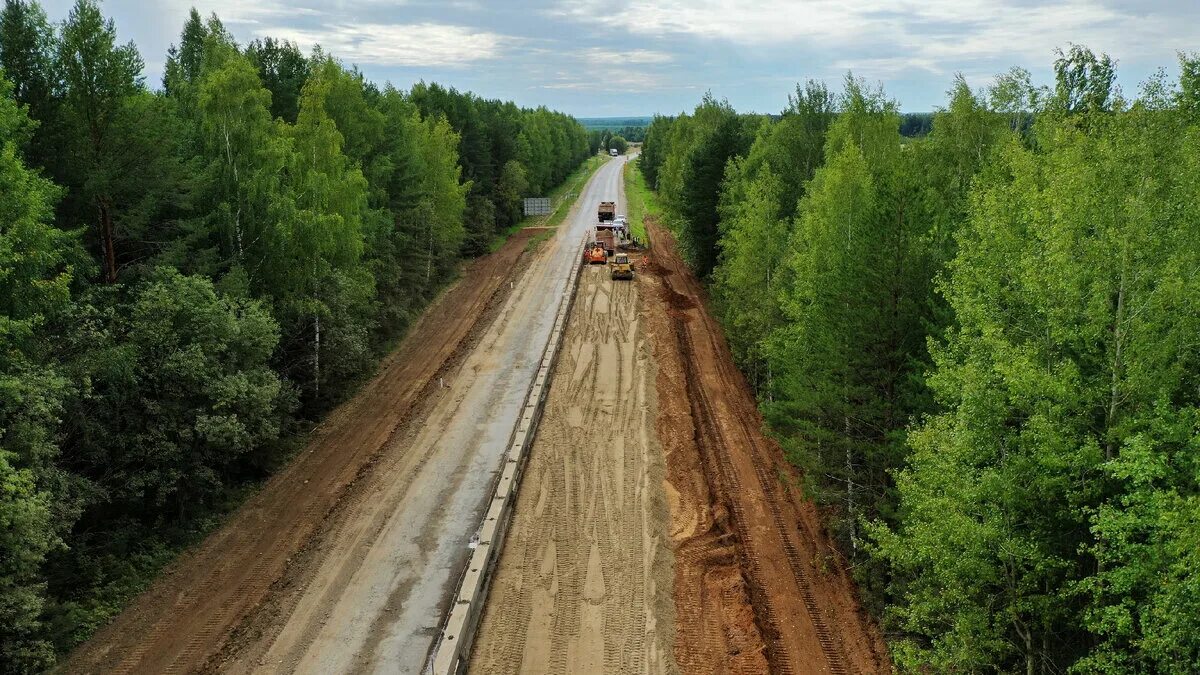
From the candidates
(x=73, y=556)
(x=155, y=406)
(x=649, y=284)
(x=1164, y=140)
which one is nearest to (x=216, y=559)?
(x=73, y=556)

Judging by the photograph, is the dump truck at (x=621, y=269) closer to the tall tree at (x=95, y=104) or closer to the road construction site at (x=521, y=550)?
the road construction site at (x=521, y=550)

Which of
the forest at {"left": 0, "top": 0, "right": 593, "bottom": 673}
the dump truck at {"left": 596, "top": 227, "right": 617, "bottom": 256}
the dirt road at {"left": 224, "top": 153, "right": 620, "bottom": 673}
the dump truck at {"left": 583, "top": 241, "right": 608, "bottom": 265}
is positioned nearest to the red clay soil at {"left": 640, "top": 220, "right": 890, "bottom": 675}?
the dirt road at {"left": 224, "top": 153, "right": 620, "bottom": 673}

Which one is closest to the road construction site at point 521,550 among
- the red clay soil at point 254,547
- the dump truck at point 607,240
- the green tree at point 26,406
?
the red clay soil at point 254,547

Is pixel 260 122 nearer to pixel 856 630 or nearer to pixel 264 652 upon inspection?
pixel 264 652

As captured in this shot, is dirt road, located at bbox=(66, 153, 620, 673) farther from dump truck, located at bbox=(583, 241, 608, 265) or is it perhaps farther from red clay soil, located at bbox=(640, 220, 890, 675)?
dump truck, located at bbox=(583, 241, 608, 265)

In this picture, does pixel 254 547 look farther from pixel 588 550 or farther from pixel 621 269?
pixel 621 269

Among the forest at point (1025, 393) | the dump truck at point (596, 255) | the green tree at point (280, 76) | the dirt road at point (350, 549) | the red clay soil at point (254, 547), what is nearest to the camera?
the forest at point (1025, 393)

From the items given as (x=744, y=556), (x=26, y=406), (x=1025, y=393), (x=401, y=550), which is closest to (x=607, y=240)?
(x=744, y=556)
